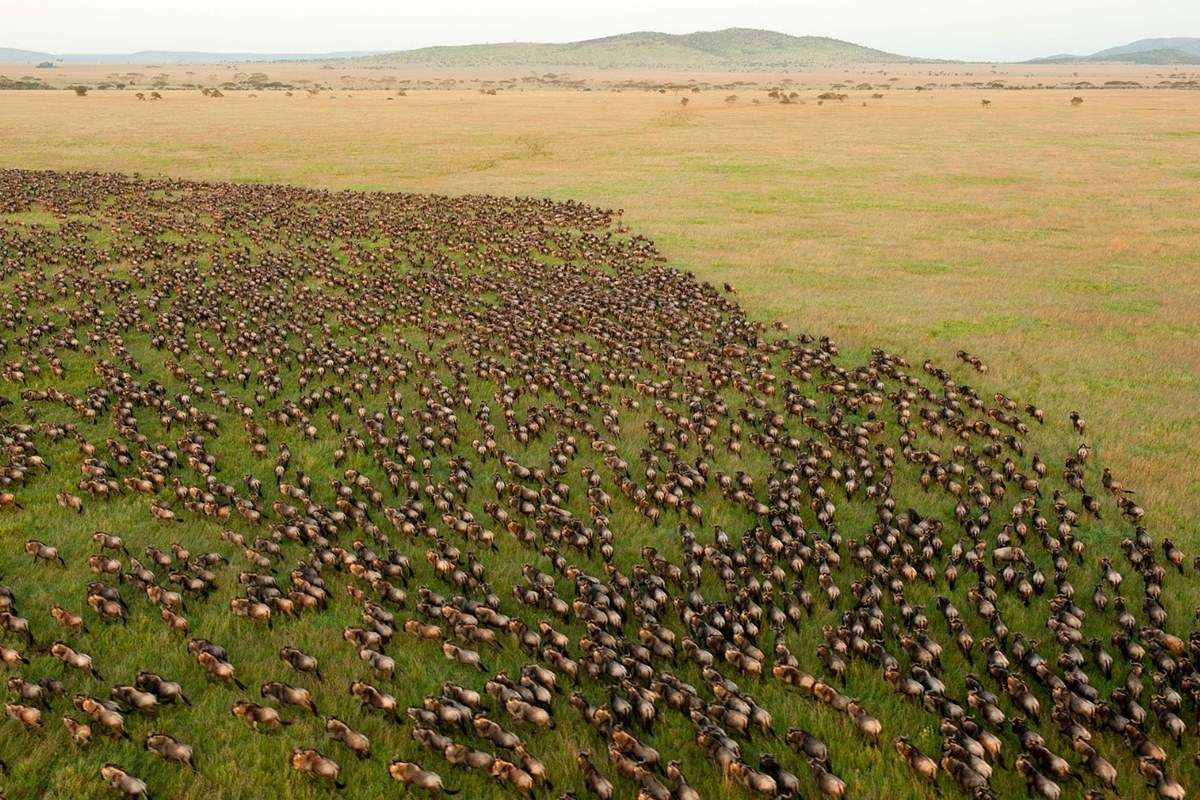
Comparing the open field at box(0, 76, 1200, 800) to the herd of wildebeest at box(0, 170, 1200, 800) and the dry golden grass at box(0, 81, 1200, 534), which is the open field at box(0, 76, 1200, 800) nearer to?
the herd of wildebeest at box(0, 170, 1200, 800)

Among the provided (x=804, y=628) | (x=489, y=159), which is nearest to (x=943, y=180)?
(x=489, y=159)

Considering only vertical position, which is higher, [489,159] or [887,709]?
[489,159]

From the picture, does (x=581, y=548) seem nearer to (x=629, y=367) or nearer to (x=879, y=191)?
(x=629, y=367)

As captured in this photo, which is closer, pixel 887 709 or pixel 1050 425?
pixel 887 709

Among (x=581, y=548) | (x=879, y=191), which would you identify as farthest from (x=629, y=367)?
(x=879, y=191)

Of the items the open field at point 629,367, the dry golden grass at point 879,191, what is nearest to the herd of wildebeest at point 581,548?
the open field at point 629,367

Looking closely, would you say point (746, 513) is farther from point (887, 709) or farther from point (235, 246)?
A: point (235, 246)
